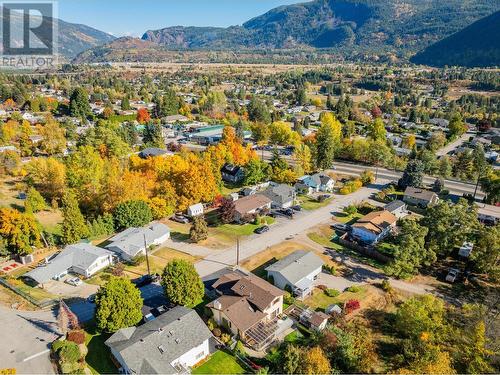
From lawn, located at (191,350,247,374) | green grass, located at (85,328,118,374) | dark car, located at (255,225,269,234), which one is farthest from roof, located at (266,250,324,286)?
green grass, located at (85,328,118,374)

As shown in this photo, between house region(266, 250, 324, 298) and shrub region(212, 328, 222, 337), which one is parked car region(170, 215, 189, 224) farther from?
shrub region(212, 328, 222, 337)

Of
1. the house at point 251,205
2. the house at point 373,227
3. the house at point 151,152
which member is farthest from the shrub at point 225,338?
the house at point 151,152

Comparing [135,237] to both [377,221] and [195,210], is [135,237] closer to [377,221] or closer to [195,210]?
[195,210]

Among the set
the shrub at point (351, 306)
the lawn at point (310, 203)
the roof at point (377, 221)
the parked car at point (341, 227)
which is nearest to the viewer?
the shrub at point (351, 306)

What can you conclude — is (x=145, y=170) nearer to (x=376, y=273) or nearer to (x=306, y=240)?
(x=306, y=240)

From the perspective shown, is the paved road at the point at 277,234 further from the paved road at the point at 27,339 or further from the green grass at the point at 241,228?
the paved road at the point at 27,339

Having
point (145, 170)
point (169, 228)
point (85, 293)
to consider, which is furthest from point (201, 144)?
point (85, 293)

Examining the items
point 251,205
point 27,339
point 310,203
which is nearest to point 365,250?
point 310,203
